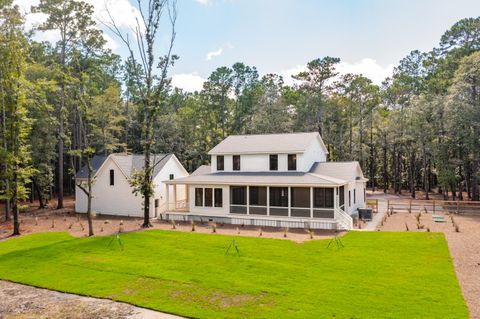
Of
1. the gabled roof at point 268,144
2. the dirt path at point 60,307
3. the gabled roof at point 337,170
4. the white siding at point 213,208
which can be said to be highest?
the gabled roof at point 268,144

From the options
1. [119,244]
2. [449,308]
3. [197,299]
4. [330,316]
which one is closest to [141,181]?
[119,244]

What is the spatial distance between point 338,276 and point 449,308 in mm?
3843

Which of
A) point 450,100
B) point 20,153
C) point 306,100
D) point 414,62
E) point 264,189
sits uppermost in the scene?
point 414,62

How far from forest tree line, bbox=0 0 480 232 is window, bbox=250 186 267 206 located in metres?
8.44

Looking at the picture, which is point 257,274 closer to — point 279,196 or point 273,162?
point 279,196

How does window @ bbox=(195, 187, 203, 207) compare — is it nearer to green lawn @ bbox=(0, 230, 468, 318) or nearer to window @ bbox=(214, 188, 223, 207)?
window @ bbox=(214, 188, 223, 207)

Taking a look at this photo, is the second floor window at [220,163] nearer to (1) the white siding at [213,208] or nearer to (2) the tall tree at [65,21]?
(1) the white siding at [213,208]

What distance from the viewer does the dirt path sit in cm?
1040

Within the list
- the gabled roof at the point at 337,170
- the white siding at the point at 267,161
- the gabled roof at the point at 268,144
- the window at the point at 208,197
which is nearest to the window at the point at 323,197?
the gabled roof at the point at 337,170

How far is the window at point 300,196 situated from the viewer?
87.4 ft

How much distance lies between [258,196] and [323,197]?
5345 millimetres

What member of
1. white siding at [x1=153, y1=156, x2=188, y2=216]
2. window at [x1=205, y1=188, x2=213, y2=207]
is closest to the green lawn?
window at [x1=205, y1=188, x2=213, y2=207]

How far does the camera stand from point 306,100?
51000 mm

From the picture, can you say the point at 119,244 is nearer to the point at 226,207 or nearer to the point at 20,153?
the point at 226,207
